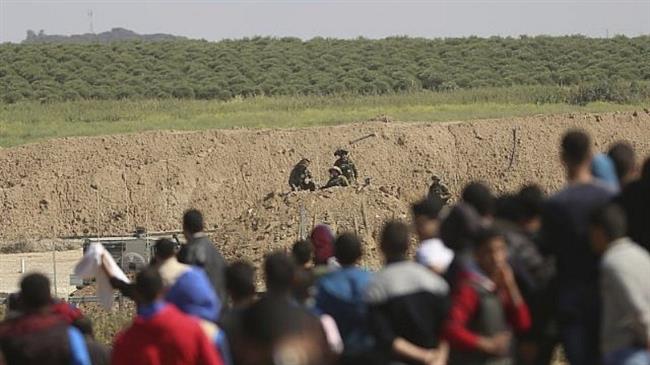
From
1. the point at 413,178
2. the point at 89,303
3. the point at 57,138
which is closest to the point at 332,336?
the point at 89,303

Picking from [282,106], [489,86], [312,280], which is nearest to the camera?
[312,280]

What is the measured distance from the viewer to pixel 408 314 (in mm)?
9328

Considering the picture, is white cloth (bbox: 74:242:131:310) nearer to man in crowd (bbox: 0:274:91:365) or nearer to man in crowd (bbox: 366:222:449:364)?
man in crowd (bbox: 0:274:91:365)

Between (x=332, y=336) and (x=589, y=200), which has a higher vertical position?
(x=589, y=200)

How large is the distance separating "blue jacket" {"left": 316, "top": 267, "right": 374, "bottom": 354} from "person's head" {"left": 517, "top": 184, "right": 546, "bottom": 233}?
1.12 metres

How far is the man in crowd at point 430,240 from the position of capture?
33.0 feet

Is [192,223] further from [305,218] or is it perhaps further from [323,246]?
[305,218]

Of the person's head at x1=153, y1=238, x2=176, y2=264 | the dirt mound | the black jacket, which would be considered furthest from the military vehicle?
the person's head at x1=153, y1=238, x2=176, y2=264

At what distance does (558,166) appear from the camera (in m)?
43.2

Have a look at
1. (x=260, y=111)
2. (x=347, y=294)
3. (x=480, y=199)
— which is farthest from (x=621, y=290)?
(x=260, y=111)

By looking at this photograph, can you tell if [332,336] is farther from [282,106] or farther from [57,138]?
[282,106]

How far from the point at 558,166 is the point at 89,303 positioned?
23.0 metres

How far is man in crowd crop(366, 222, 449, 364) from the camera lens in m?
9.30

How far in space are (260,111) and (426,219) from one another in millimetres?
45654
